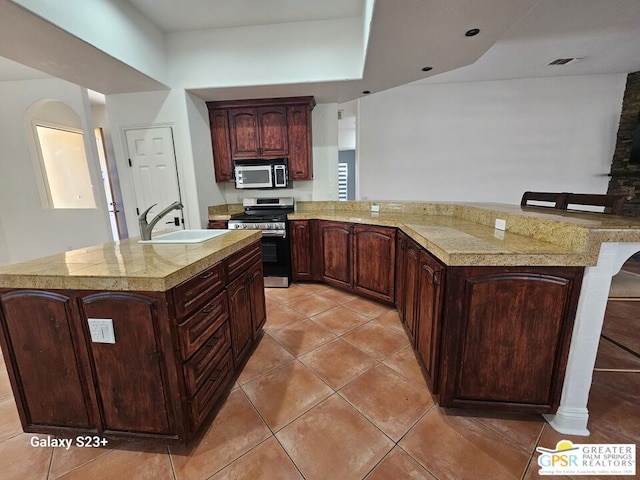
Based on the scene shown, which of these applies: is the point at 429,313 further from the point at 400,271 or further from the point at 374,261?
the point at 374,261

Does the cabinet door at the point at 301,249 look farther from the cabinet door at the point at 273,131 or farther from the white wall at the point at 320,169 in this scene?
the cabinet door at the point at 273,131

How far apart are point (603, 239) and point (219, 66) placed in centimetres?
350

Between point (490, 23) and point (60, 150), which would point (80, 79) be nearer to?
point (60, 150)

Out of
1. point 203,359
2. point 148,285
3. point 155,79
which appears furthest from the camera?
point 155,79

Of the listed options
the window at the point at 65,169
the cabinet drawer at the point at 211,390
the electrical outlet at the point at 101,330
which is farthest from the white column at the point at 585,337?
the window at the point at 65,169

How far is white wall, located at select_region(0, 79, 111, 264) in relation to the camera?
361 cm

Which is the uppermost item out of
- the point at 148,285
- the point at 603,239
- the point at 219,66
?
the point at 219,66

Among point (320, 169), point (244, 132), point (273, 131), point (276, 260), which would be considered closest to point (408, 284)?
point (276, 260)

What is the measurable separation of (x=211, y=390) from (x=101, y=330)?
0.61 meters

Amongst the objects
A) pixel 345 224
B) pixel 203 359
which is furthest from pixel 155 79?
pixel 203 359

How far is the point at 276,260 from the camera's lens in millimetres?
3242

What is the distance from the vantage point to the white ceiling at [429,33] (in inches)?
70.2

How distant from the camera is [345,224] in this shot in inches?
113

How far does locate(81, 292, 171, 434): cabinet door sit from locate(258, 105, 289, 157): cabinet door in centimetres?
274
